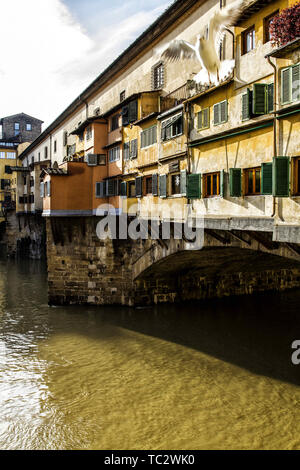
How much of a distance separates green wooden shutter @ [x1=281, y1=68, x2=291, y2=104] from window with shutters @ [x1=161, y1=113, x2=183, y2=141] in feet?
19.5

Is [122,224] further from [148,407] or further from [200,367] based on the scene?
[148,407]

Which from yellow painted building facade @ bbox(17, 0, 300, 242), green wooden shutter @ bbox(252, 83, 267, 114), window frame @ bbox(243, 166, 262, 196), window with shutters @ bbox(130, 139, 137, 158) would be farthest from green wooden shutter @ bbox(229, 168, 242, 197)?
window with shutters @ bbox(130, 139, 137, 158)

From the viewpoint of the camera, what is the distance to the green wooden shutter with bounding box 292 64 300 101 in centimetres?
972

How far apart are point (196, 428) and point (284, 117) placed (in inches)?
343

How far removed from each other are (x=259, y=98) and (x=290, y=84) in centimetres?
119

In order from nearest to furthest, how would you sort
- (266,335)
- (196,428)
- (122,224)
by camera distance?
(196,428) < (266,335) < (122,224)

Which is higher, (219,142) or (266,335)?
(219,142)

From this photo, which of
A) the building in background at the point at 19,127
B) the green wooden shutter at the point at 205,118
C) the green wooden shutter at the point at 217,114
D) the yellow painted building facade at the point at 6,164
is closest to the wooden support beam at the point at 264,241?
the green wooden shutter at the point at 217,114

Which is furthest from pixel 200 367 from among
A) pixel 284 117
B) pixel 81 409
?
pixel 284 117

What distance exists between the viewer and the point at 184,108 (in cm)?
1549

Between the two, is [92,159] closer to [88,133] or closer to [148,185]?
[88,133]

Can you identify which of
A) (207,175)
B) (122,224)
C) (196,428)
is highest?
(207,175)

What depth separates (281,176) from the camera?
403 inches

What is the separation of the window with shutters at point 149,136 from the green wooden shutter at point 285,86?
29.3ft
